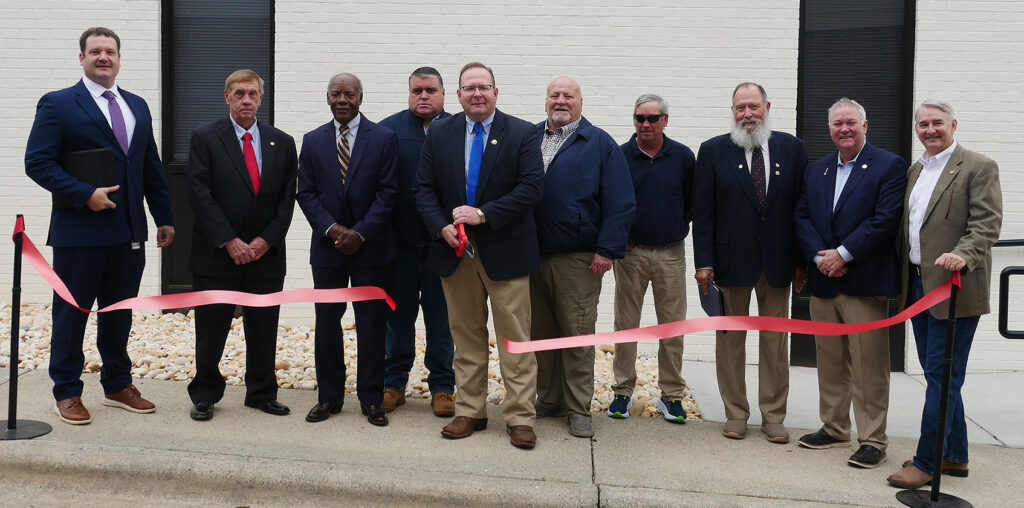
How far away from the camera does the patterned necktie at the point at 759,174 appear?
5.32m

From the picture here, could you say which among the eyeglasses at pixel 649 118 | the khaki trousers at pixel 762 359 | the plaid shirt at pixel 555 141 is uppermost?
the eyeglasses at pixel 649 118

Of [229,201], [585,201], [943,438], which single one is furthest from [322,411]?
[943,438]

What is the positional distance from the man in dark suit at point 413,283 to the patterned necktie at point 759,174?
1867mm

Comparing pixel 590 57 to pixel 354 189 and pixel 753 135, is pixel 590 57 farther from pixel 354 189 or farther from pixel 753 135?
pixel 354 189

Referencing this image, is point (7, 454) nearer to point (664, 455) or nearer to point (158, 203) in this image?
point (158, 203)

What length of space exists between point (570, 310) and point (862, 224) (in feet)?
5.52

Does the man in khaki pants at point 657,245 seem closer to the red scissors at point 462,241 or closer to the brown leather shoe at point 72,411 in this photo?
the red scissors at point 462,241

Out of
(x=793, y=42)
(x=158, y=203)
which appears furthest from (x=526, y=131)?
(x=793, y=42)

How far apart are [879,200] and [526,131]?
1.94 meters

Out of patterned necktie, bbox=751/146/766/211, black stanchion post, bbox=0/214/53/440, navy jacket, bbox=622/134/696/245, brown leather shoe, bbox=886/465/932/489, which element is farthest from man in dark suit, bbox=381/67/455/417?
brown leather shoe, bbox=886/465/932/489

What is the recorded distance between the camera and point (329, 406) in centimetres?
552

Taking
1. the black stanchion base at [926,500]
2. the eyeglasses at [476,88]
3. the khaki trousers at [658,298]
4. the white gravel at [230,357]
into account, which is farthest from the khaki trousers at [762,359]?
the eyeglasses at [476,88]

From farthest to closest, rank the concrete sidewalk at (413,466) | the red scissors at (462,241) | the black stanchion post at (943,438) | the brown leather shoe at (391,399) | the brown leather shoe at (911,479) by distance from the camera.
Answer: the brown leather shoe at (391,399) < the red scissors at (462,241) < the brown leather shoe at (911,479) < the concrete sidewalk at (413,466) < the black stanchion post at (943,438)

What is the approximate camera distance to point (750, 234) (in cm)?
531
